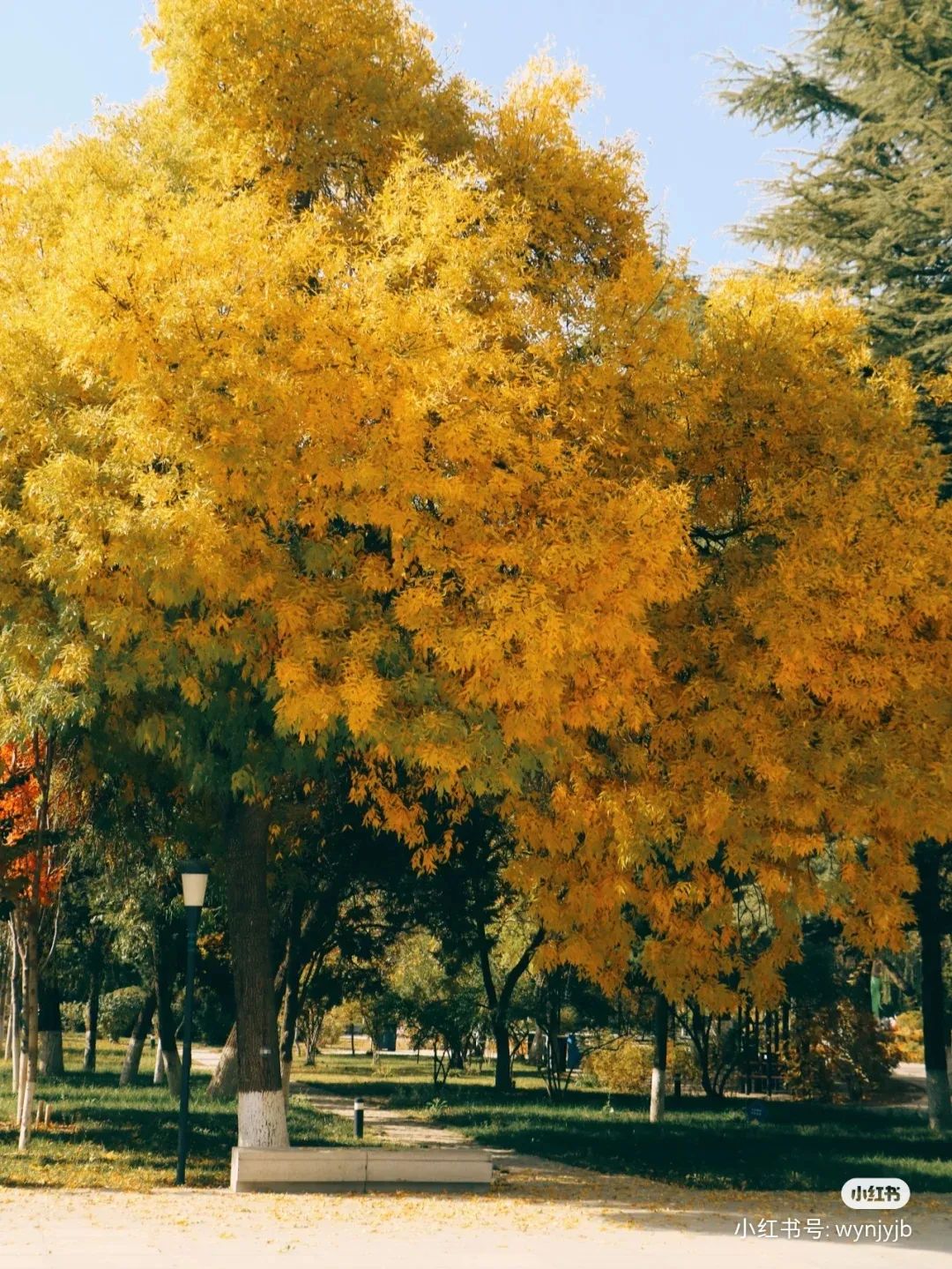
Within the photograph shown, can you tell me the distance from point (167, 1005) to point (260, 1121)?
13.4 m

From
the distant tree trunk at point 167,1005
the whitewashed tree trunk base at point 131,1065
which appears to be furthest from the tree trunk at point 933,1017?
the whitewashed tree trunk base at point 131,1065

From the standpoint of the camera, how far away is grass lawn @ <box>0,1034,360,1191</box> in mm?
14461

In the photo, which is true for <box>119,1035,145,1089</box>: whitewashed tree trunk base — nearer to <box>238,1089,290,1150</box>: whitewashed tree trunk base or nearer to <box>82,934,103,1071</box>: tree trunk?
<box>82,934,103,1071</box>: tree trunk

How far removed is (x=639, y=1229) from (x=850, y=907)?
5.30m

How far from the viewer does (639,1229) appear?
457 inches

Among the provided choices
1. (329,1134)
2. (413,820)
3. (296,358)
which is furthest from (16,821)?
(296,358)

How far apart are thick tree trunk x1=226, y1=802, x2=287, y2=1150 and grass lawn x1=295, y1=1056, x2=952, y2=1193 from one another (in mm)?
4290

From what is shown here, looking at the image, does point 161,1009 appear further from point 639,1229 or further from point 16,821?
point 639,1229

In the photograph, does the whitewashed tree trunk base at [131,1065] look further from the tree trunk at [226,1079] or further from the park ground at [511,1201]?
the park ground at [511,1201]

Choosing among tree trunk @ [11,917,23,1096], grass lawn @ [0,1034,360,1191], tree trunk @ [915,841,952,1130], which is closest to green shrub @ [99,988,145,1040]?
grass lawn @ [0,1034,360,1191]

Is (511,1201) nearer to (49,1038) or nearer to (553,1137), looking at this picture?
(553,1137)

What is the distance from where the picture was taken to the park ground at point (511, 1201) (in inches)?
405

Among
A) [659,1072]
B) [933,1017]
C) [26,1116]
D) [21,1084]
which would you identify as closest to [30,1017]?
[26,1116]

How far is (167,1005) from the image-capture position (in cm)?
2706
